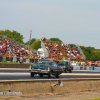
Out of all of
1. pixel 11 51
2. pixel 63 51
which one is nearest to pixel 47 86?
pixel 11 51

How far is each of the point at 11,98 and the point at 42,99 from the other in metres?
1.22

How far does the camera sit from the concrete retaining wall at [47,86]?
31.1 ft

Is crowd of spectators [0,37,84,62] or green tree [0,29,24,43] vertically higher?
green tree [0,29,24,43]

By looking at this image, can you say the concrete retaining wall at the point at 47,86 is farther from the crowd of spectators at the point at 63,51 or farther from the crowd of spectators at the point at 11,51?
the crowd of spectators at the point at 63,51

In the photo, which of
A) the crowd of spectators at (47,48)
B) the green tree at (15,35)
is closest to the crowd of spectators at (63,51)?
the crowd of spectators at (47,48)

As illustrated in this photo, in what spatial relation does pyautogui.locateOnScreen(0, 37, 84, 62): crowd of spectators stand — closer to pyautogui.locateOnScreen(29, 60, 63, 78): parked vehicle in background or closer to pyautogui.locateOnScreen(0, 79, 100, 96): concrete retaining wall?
pyautogui.locateOnScreen(29, 60, 63, 78): parked vehicle in background

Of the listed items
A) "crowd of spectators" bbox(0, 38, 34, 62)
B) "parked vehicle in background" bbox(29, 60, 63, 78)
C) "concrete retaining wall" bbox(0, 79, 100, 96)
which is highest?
"crowd of spectators" bbox(0, 38, 34, 62)

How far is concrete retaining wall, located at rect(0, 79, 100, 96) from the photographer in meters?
9.48

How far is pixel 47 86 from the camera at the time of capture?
10.8 metres

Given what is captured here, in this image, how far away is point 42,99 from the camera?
9312 millimetres

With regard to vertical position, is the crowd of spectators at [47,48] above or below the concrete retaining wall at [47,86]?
above

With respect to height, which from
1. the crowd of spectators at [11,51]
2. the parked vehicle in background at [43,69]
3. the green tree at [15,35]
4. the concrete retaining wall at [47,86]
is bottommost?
the concrete retaining wall at [47,86]

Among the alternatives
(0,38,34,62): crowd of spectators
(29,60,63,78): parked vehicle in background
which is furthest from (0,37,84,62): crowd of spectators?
(29,60,63,78): parked vehicle in background

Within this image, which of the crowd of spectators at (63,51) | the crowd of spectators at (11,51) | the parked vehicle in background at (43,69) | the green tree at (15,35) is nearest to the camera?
the parked vehicle in background at (43,69)
